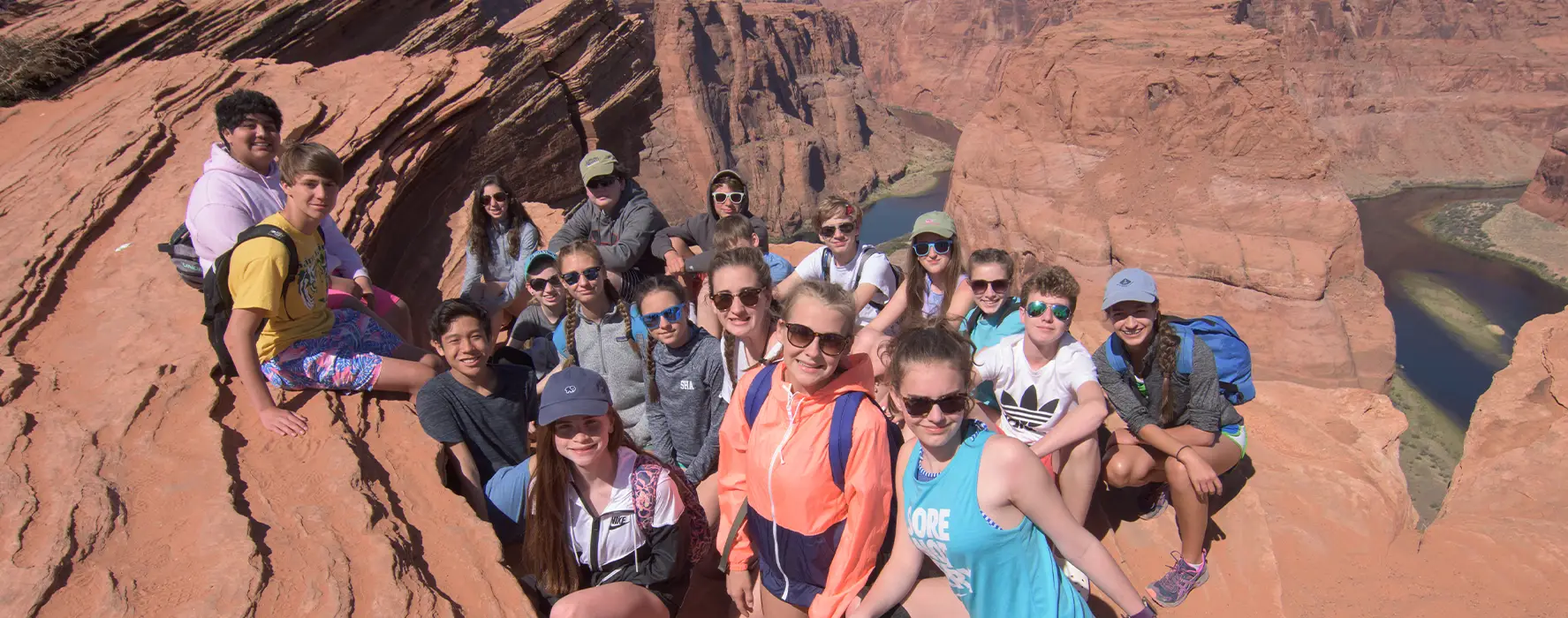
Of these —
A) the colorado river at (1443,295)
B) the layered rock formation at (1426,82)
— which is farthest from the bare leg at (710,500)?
the layered rock formation at (1426,82)

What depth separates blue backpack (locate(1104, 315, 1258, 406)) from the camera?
369 cm

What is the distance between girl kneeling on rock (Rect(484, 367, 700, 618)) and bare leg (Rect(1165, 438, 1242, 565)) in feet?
7.92

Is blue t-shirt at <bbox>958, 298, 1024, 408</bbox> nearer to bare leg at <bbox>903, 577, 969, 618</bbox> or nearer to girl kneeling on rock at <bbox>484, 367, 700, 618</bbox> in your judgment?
bare leg at <bbox>903, 577, 969, 618</bbox>

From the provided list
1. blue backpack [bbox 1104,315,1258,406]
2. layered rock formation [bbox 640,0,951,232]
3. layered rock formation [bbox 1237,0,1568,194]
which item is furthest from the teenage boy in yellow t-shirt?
layered rock formation [bbox 1237,0,1568,194]

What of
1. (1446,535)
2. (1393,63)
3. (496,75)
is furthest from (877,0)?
(1446,535)

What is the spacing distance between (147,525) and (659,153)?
5076 cm

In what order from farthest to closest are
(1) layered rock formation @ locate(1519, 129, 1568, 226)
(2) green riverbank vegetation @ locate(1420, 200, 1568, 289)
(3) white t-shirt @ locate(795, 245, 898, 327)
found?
(1) layered rock formation @ locate(1519, 129, 1568, 226) → (2) green riverbank vegetation @ locate(1420, 200, 1568, 289) → (3) white t-shirt @ locate(795, 245, 898, 327)

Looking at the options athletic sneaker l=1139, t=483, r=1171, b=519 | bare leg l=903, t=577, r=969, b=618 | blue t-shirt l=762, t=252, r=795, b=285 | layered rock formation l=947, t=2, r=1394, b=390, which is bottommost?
layered rock formation l=947, t=2, r=1394, b=390

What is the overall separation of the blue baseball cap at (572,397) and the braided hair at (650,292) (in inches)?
32.7

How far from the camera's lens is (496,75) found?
9.89 meters

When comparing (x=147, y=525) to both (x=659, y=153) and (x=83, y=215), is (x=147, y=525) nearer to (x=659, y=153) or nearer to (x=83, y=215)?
(x=83, y=215)

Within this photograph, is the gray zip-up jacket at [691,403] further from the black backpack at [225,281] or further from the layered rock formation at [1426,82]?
the layered rock formation at [1426,82]

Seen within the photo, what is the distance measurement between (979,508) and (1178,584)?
2.10 m

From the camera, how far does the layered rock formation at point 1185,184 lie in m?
26.5
